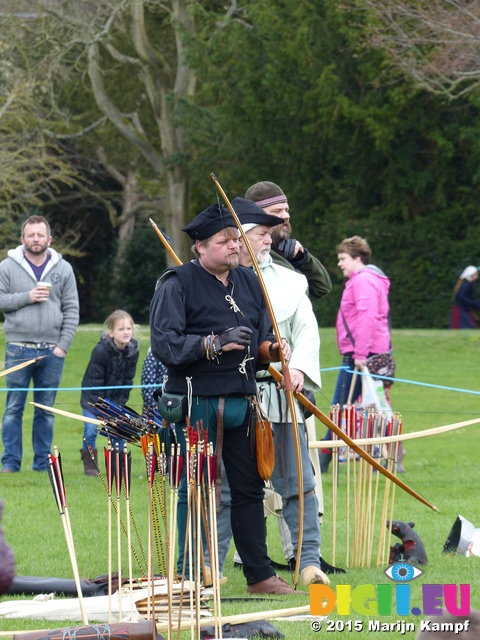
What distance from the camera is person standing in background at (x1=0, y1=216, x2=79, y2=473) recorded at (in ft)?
26.7

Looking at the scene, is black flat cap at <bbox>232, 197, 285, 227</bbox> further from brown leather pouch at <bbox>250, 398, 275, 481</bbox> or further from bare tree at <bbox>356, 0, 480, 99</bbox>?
bare tree at <bbox>356, 0, 480, 99</bbox>

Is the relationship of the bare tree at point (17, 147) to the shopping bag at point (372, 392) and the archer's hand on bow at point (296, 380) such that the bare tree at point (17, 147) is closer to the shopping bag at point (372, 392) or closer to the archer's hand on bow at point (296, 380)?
the shopping bag at point (372, 392)

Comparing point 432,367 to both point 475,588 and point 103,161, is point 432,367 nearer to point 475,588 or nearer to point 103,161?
point 475,588

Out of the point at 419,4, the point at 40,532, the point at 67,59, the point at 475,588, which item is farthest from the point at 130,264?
the point at 475,588

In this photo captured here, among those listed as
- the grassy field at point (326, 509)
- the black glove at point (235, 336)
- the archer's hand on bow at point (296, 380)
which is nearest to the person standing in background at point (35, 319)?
the grassy field at point (326, 509)

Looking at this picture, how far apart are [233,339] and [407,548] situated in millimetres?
1771

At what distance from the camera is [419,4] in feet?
66.8

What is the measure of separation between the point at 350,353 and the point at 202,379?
188 inches

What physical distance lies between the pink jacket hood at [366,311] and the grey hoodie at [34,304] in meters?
2.37

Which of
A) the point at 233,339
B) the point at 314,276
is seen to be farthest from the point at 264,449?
the point at 314,276

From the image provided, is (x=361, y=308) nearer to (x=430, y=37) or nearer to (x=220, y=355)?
(x=220, y=355)

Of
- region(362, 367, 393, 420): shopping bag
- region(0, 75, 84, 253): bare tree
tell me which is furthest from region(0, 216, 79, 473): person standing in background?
region(0, 75, 84, 253): bare tree

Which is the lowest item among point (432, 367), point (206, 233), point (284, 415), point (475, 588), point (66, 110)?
point (432, 367)

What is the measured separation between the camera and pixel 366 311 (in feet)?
29.2
